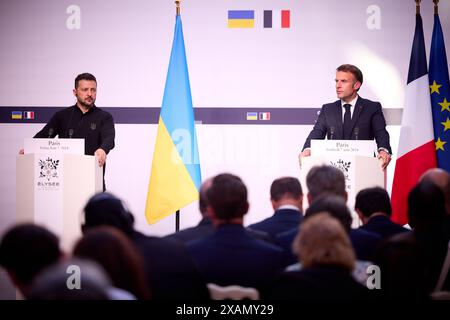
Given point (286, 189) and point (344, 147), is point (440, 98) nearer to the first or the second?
point (344, 147)

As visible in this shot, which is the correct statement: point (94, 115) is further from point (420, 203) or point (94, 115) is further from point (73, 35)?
point (420, 203)

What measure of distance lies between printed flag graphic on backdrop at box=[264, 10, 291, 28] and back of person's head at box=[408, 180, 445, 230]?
14.4ft

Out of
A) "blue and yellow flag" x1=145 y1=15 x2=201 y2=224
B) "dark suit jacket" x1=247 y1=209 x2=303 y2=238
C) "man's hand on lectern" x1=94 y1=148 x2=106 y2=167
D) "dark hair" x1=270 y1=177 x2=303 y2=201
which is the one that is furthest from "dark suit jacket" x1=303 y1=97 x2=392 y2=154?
"dark suit jacket" x1=247 y1=209 x2=303 y2=238

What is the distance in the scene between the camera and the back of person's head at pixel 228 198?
3162 millimetres

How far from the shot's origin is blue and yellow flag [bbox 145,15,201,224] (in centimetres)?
608

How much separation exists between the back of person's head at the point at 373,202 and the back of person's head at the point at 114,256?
2.04 metres

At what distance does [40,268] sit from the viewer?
6.81ft

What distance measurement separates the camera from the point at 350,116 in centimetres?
571

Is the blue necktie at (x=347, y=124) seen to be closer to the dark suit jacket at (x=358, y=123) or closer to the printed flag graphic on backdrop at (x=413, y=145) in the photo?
the dark suit jacket at (x=358, y=123)

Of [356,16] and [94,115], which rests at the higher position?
[356,16]

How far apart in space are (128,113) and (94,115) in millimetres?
1389

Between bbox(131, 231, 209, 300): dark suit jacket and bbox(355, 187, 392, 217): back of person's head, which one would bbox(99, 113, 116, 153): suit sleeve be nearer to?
bbox(355, 187, 392, 217): back of person's head
